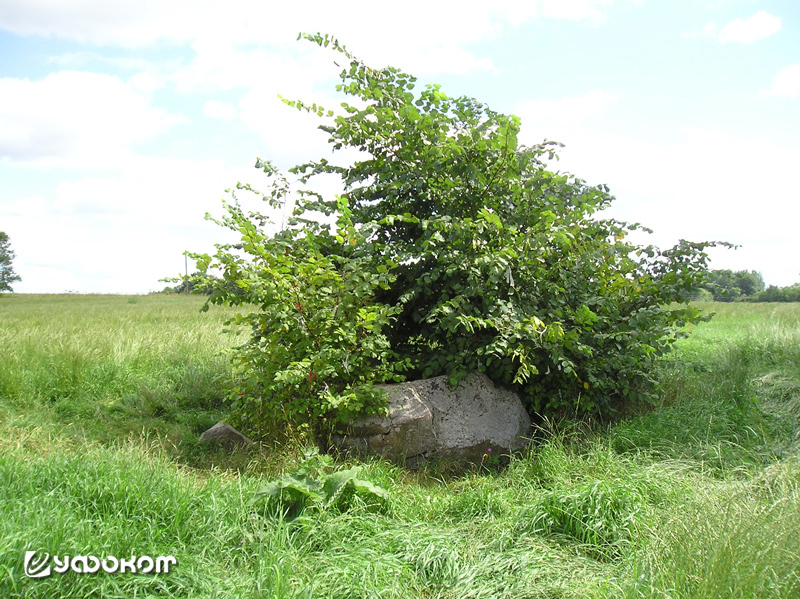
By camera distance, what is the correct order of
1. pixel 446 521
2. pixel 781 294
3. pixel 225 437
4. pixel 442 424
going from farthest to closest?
pixel 781 294 → pixel 225 437 → pixel 442 424 → pixel 446 521

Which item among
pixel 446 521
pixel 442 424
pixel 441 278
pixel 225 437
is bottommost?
pixel 446 521

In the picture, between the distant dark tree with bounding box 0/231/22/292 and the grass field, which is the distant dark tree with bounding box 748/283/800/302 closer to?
the grass field

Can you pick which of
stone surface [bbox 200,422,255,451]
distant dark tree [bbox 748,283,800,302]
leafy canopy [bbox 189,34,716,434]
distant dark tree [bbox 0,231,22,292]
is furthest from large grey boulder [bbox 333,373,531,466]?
distant dark tree [bbox 0,231,22,292]

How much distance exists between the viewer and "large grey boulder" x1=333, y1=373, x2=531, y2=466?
5.08 m

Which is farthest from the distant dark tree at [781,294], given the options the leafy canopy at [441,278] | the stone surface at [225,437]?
the stone surface at [225,437]

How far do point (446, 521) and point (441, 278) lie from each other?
2540mm

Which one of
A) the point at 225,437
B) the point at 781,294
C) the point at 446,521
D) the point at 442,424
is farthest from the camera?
the point at 781,294

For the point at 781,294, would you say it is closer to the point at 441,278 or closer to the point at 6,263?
the point at 441,278

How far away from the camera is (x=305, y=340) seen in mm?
4871

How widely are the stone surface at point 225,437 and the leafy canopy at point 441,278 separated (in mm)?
329

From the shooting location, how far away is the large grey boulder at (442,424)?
5.08 meters

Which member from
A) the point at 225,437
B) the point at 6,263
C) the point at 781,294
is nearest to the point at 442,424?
the point at 225,437

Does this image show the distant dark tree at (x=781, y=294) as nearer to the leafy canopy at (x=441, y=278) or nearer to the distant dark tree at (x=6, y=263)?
the leafy canopy at (x=441, y=278)

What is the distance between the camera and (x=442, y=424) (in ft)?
17.3
